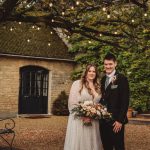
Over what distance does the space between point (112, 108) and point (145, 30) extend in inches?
167

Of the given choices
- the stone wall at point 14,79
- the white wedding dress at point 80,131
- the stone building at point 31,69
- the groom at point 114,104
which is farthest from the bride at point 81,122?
the stone wall at point 14,79

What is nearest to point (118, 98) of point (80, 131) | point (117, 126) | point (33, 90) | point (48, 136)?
point (117, 126)

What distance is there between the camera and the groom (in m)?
7.05

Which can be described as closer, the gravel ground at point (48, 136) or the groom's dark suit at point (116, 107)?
the groom's dark suit at point (116, 107)

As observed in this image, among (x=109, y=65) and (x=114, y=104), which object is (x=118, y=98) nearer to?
(x=114, y=104)

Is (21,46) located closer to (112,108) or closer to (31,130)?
(31,130)

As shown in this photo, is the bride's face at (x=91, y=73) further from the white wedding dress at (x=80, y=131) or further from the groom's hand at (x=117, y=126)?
the groom's hand at (x=117, y=126)

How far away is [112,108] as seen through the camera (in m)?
7.16

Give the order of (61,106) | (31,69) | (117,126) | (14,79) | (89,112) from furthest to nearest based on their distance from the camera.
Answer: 1. (31,69)
2. (61,106)
3. (14,79)
4. (89,112)
5. (117,126)

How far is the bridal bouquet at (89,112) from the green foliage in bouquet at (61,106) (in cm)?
1437

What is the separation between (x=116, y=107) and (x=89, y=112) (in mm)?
467

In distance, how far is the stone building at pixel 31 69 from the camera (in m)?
20.5

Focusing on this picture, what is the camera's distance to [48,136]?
536 inches

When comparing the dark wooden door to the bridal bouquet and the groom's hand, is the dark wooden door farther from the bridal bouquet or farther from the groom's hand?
the groom's hand
